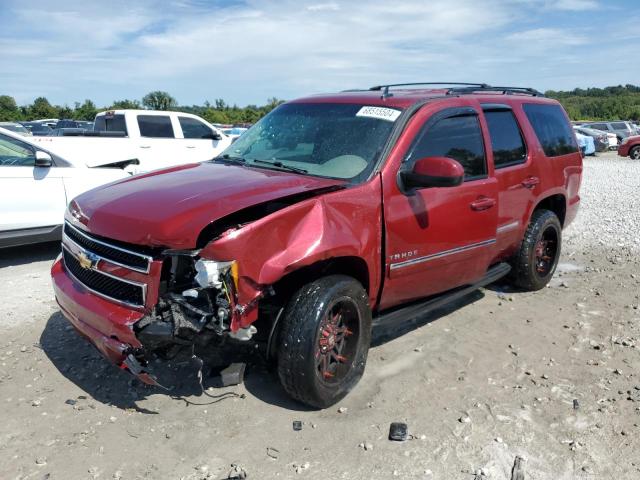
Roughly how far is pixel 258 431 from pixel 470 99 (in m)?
3.18

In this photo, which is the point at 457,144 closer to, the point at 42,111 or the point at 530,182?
the point at 530,182

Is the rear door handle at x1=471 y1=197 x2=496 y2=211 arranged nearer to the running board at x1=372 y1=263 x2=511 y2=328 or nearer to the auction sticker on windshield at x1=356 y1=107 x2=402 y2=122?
the running board at x1=372 y1=263 x2=511 y2=328

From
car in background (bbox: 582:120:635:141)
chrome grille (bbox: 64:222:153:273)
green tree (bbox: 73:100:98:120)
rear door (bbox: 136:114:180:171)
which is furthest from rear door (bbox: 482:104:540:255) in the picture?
green tree (bbox: 73:100:98:120)

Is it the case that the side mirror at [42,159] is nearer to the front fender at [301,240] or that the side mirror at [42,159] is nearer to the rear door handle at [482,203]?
the front fender at [301,240]

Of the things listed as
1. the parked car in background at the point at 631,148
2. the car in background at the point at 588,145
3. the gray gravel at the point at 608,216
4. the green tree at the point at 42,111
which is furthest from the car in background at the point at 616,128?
the green tree at the point at 42,111

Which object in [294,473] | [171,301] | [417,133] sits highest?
[417,133]

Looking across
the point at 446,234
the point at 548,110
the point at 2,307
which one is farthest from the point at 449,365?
the point at 2,307

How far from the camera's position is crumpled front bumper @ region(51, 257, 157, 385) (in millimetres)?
3166

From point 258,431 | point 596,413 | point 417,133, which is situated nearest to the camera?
point 258,431

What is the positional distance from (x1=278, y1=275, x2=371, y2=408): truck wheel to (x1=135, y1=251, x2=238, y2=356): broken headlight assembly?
0.46m

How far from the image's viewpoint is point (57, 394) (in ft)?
12.5

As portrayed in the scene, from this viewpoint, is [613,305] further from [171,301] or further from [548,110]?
[171,301]

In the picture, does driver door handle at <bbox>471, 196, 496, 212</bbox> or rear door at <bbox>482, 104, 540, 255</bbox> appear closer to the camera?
driver door handle at <bbox>471, 196, 496, 212</bbox>

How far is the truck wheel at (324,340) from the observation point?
3371mm
